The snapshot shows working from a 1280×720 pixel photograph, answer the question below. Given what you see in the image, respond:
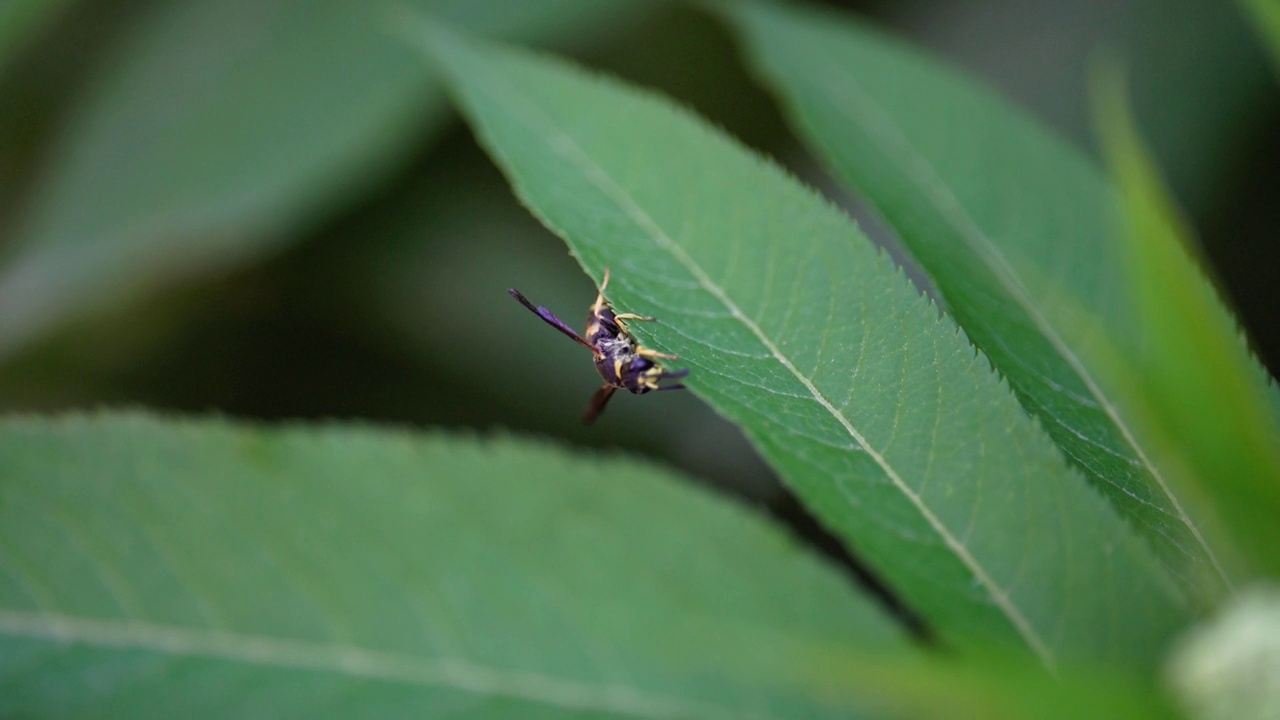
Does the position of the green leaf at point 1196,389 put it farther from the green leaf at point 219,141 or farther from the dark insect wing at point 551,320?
the green leaf at point 219,141

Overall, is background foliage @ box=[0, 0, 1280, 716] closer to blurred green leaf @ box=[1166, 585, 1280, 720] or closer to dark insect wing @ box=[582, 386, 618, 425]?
dark insect wing @ box=[582, 386, 618, 425]

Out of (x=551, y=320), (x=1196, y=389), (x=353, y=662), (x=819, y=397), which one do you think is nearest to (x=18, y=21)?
(x=551, y=320)

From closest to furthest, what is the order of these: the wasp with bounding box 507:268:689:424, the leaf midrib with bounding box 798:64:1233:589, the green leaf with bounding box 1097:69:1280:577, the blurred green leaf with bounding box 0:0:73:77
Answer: the green leaf with bounding box 1097:69:1280:577 → the leaf midrib with bounding box 798:64:1233:589 → the wasp with bounding box 507:268:689:424 → the blurred green leaf with bounding box 0:0:73:77

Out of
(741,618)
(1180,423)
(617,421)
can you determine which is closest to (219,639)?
(741,618)

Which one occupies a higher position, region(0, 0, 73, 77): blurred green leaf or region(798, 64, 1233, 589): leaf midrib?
region(0, 0, 73, 77): blurred green leaf

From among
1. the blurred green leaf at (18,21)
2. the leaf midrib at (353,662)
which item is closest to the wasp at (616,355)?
the leaf midrib at (353,662)

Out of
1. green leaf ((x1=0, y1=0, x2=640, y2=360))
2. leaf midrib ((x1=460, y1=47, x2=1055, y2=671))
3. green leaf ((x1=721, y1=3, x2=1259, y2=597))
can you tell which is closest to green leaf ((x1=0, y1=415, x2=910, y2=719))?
leaf midrib ((x1=460, y1=47, x2=1055, y2=671))

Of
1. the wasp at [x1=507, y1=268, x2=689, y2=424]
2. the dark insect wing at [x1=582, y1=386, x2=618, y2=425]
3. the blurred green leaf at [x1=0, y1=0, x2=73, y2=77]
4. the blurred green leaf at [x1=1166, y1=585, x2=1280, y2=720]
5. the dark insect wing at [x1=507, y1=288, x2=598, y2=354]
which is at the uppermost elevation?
the blurred green leaf at [x1=0, y1=0, x2=73, y2=77]

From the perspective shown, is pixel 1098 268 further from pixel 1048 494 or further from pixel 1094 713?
pixel 1094 713
